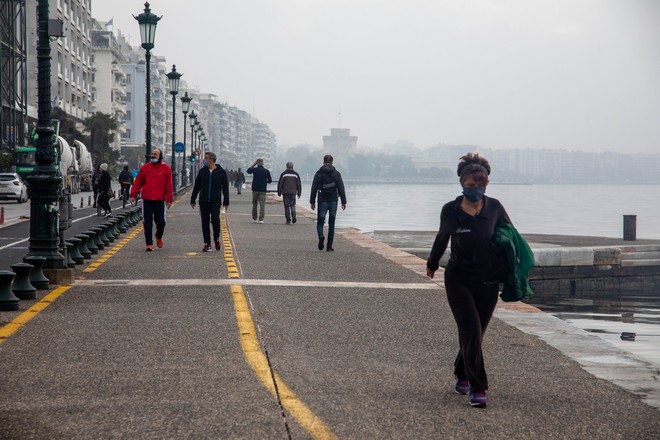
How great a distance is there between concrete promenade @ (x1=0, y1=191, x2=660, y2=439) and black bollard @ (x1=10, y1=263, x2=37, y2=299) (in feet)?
0.46

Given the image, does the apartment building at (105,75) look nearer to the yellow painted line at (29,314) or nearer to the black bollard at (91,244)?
the black bollard at (91,244)

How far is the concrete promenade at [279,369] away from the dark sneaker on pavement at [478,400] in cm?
5

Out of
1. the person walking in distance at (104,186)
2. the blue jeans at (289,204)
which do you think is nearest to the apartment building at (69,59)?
the person walking in distance at (104,186)

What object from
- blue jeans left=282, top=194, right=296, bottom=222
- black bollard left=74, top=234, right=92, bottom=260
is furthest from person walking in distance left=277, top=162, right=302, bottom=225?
black bollard left=74, top=234, right=92, bottom=260

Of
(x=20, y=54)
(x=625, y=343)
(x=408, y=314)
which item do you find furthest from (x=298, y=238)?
(x=20, y=54)

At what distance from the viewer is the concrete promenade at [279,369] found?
5586 mm

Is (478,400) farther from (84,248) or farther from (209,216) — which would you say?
(209,216)

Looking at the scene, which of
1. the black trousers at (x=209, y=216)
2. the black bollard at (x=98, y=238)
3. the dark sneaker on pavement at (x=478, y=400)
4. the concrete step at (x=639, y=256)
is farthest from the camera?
the concrete step at (x=639, y=256)

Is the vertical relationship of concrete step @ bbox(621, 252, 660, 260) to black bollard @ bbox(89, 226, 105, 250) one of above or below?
below

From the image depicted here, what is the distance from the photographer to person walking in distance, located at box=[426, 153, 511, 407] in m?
6.38

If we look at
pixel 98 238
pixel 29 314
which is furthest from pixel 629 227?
pixel 29 314

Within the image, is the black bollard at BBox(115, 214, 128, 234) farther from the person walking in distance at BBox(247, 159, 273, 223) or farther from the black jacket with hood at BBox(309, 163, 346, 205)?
the black jacket with hood at BBox(309, 163, 346, 205)

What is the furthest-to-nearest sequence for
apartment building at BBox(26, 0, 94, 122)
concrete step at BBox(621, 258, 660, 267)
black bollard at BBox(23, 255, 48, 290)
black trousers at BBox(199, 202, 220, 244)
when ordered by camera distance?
apartment building at BBox(26, 0, 94, 122), concrete step at BBox(621, 258, 660, 267), black trousers at BBox(199, 202, 220, 244), black bollard at BBox(23, 255, 48, 290)

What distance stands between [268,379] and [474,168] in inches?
72.2
